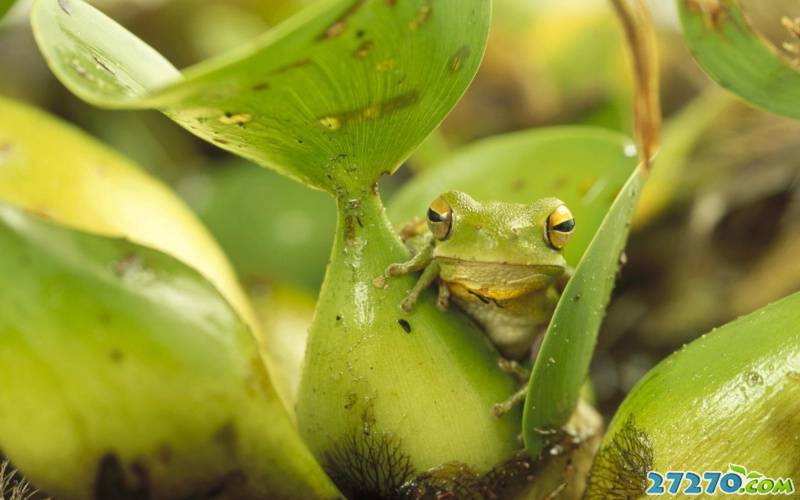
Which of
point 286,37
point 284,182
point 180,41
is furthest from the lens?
point 180,41

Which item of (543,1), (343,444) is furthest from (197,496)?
(543,1)

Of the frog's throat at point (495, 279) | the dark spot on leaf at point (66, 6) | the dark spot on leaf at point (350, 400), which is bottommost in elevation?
the dark spot on leaf at point (350, 400)

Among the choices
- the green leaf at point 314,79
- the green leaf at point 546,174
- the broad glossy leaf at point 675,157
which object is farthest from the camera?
the broad glossy leaf at point 675,157

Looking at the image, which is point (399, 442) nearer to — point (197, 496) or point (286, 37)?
point (197, 496)

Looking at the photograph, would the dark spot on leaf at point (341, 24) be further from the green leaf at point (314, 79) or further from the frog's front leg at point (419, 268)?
the frog's front leg at point (419, 268)

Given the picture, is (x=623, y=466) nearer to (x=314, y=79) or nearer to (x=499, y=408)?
(x=499, y=408)

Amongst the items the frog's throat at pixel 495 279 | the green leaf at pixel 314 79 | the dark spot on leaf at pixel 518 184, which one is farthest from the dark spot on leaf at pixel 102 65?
the dark spot on leaf at pixel 518 184

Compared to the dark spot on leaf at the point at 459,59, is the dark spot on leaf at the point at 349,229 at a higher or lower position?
lower
